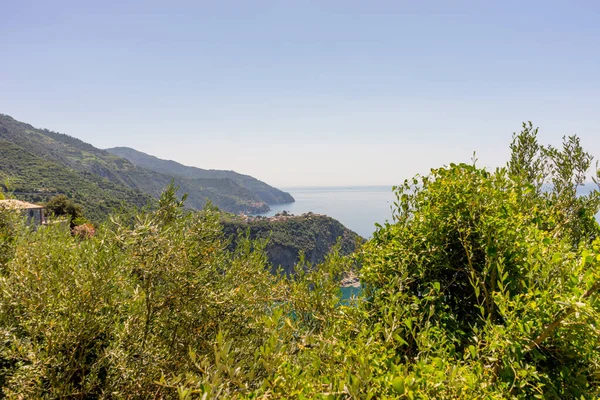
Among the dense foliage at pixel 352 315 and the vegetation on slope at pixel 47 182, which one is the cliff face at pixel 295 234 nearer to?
the vegetation on slope at pixel 47 182

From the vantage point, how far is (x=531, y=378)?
303 centimetres

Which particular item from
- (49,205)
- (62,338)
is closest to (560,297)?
(62,338)

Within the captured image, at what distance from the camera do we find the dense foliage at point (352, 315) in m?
3.00

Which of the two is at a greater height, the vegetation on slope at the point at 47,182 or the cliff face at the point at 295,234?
the vegetation on slope at the point at 47,182

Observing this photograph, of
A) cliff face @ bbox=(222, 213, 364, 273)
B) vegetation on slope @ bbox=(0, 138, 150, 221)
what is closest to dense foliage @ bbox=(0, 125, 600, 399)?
cliff face @ bbox=(222, 213, 364, 273)

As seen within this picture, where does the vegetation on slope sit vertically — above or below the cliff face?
above

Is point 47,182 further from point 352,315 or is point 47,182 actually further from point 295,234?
point 352,315

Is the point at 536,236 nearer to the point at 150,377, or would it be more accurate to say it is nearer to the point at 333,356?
the point at 333,356

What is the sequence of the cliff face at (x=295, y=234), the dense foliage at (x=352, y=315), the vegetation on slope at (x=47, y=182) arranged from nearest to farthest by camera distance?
the dense foliage at (x=352, y=315) < the cliff face at (x=295, y=234) < the vegetation on slope at (x=47, y=182)

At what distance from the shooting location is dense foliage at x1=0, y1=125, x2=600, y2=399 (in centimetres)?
300

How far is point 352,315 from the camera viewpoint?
4.45 meters

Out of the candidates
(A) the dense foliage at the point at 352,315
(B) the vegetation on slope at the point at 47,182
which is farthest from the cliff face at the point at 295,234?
(A) the dense foliage at the point at 352,315

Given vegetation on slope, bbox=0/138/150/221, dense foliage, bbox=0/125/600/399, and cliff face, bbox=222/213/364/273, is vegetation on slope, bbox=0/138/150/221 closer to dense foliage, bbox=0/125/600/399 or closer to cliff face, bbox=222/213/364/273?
cliff face, bbox=222/213/364/273

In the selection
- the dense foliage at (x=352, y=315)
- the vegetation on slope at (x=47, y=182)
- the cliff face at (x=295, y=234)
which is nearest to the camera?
the dense foliage at (x=352, y=315)
